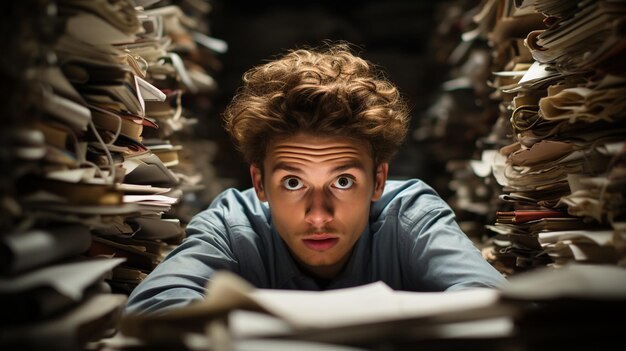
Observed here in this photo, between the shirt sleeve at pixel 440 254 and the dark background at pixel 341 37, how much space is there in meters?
3.33

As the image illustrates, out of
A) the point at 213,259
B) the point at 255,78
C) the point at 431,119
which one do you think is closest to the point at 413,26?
the point at 431,119

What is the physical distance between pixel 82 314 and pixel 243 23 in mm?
4979

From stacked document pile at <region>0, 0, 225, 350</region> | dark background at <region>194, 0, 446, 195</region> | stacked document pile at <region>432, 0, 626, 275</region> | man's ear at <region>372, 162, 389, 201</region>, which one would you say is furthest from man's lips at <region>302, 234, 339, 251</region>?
dark background at <region>194, 0, 446, 195</region>

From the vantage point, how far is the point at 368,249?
2.20 metres

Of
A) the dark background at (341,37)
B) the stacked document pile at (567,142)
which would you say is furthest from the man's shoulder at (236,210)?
the dark background at (341,37)

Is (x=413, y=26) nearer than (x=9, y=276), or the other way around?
(x=9, y=276)

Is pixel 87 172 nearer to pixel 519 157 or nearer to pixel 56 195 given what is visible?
pixel 56 195

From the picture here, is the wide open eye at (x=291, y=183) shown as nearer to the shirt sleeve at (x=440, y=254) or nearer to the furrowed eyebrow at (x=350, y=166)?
the furrowed eyebrow at (x=350, y=166)

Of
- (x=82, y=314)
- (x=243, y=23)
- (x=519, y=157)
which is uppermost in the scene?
(x=243, y=23)

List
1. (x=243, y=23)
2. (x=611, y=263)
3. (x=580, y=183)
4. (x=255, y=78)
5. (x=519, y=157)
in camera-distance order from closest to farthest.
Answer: (x=611, y=263) → (x=580, y=183) → (x=519, y=157) → (x=255, y=78) → (x=243, y=23)

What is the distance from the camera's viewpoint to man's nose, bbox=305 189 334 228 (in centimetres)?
190

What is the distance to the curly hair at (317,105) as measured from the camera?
197cm

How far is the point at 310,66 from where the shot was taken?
2098 mm

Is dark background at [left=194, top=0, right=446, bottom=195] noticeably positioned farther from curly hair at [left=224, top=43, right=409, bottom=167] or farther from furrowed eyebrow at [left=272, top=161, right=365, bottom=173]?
furrowed eyebrow at [left=272, top=161, right=365, bottom=173]
